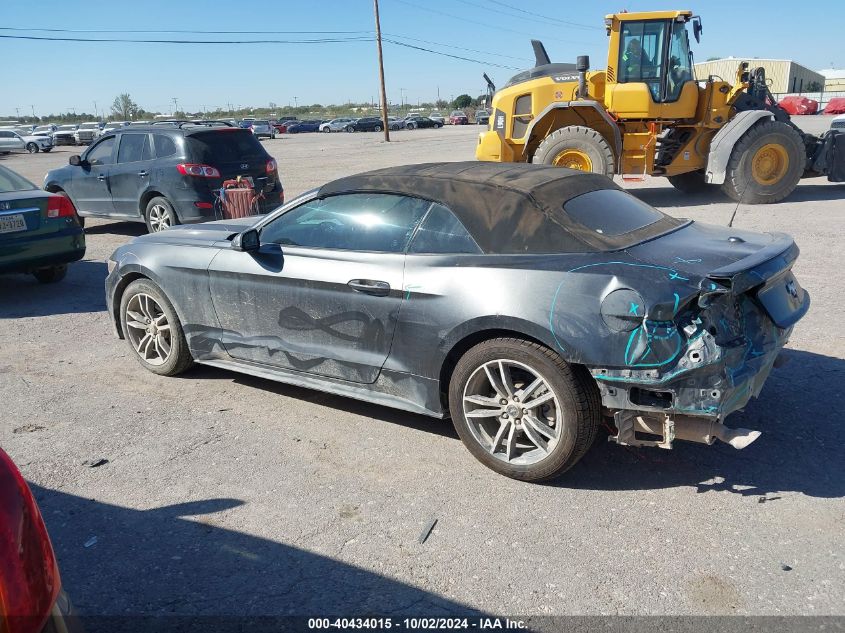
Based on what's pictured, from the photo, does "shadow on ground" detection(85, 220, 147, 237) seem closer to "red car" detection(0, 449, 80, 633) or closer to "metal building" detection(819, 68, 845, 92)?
"red car" detection(0, 449, 80, 633)

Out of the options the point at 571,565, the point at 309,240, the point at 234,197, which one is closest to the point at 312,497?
the point at 571,565

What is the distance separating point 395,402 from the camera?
419cm

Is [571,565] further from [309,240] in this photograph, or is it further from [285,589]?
[309,240]

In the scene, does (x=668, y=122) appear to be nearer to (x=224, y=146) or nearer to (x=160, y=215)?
(x=224, y=146)

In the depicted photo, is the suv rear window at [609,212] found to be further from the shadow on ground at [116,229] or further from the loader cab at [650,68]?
the shadow on ground at [116,229]

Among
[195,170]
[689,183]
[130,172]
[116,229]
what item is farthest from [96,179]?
[689,183]

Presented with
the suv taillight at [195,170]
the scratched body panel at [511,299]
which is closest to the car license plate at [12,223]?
the suv taillight at [195,170]

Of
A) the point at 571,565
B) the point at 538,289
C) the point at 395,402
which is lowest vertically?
the point at 571,565

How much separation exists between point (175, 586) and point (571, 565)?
1693 millimetres

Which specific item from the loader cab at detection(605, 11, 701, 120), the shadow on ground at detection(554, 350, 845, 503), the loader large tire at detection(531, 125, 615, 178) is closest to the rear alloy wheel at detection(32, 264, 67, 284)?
the shadow on ground at detection(554, 350, 845, 503)

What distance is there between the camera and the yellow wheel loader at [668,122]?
1253 cm

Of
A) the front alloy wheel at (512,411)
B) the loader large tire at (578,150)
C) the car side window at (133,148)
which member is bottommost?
the front alloy wheel at (512,411)

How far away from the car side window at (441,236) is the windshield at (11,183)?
6141 mm

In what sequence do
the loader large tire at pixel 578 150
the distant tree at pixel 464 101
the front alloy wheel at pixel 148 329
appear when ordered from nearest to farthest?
the front alloy wheel at pixel 148 329, the loader large tire at pixel 578 150, the distant tree at pixel 464 101
